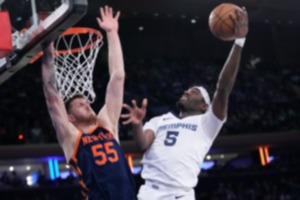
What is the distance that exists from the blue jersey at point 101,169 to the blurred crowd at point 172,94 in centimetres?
1106

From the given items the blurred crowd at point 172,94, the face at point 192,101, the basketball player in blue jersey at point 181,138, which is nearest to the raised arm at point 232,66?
the basketball player in blue jersey at point 181,138

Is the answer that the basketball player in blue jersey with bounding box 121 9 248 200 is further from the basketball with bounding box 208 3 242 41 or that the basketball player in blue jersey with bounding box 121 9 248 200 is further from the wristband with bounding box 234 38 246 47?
the basketball with bounding box 208 3 242 41

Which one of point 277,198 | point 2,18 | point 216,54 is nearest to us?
point 2,18

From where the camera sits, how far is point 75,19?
373 centimetres

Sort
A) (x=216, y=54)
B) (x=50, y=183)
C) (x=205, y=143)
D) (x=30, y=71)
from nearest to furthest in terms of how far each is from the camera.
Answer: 1. (x=205, y=143)
2. (x=50, y=183)
3. (x=30, y=71)
4. (x=216, y=54)

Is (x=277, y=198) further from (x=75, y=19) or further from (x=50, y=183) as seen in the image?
(x=75, y=19)

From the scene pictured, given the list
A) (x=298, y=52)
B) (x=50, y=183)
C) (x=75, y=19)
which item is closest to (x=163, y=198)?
(x=75, y=19)

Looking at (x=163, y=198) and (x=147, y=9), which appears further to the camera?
(x=147, y=9)

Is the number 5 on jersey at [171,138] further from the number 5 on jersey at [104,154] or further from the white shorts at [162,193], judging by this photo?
the number 5 on jersey at [104,154]

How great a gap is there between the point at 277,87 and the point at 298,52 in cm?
321

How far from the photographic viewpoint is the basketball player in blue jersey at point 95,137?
352cm

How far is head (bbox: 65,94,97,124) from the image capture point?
12.4 feet

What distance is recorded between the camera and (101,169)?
11.6 ft

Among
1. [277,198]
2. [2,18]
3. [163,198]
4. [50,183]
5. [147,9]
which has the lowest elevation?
[277,198]
